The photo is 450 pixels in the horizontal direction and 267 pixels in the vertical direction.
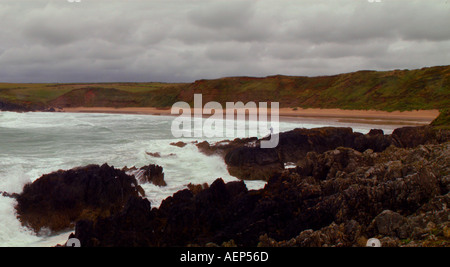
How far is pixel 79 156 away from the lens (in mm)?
15656

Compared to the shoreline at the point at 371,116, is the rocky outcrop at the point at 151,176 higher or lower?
lower

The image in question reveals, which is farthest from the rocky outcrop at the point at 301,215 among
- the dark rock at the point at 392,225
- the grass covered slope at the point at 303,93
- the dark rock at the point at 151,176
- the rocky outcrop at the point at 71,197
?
the grass covered slope at the point at 303,93

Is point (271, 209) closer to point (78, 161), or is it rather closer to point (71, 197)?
point (71, 197)

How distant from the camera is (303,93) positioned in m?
61.2

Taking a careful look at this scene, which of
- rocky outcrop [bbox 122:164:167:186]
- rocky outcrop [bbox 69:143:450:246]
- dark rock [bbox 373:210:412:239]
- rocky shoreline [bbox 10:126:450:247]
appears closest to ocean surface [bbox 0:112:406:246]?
rocky outcrop [bbox 122:164:167:186]

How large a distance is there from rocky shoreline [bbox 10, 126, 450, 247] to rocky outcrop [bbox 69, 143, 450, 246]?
0.02m

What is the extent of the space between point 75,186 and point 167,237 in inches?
159

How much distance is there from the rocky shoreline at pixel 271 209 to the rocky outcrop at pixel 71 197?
0.02m

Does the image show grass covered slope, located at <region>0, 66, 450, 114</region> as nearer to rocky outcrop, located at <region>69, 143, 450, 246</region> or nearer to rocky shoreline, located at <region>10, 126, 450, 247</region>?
rocky shoreline, located at <region>10, 126, 450, 247</region>

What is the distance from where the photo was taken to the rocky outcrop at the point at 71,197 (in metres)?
Result: 8.23

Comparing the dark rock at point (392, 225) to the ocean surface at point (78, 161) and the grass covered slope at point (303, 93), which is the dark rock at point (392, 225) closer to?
the ocean surface at point (78, 161)

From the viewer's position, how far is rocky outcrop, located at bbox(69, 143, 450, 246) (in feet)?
17.3

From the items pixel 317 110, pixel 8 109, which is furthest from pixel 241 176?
pixel 8 109
